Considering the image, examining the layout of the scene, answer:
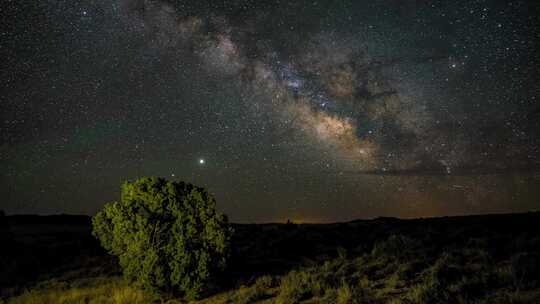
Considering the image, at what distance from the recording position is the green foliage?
10820mm

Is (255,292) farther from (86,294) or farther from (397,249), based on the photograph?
(397,249)

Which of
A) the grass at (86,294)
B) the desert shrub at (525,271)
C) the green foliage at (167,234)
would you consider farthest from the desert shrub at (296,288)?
the desert shrub at (525,271)

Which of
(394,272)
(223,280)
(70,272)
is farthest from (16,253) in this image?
(394,272)

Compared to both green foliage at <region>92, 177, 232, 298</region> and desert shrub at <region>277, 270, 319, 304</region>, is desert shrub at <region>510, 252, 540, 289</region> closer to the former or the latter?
desert shrub at <region>277, 270, 319, 304</region>

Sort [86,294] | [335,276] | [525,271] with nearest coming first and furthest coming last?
[525,271] → [335,276] → [86,294]

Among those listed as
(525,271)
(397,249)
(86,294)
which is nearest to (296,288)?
(525,271)

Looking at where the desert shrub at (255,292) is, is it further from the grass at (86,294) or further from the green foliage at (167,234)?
the grass at (86,294)

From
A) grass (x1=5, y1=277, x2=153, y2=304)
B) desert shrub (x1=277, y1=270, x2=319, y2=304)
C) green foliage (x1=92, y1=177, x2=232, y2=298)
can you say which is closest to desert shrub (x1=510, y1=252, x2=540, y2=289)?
desert shrub (x1=277, y1=270, x2=319, y2=304)

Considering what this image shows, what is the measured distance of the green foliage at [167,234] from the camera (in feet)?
35.5

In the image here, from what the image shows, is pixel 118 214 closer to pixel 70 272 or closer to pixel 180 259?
pixel 180 259

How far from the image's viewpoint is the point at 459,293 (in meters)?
8.58

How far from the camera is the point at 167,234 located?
443 inches

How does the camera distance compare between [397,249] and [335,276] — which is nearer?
[335,276]

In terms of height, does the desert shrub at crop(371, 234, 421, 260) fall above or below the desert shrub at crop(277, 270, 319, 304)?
above
